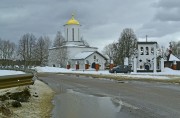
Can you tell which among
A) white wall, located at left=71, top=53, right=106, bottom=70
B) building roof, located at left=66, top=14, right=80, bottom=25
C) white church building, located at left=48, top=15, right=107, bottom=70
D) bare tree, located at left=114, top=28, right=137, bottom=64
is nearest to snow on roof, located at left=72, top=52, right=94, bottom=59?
white church building, located at left=48, top=15, right=107, bottom=70

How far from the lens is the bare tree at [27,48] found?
373ft

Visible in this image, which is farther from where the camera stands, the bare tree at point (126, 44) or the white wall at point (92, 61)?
the white wall at point (92, 61)

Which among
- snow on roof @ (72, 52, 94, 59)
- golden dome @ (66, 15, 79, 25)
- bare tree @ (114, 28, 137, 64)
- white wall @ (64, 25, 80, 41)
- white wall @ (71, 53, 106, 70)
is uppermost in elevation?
golden dome @ (66, 15, 79, 25)

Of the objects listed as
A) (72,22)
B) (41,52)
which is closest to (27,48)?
(41,52)

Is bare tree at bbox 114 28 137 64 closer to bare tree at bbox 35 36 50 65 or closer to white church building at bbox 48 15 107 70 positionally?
white church building at bbox 48 15 107 70

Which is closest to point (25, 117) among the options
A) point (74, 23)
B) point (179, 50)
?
point (74, 23)

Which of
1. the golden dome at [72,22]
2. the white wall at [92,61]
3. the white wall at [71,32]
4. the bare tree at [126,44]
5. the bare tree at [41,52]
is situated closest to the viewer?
the bare tree at [126,44]

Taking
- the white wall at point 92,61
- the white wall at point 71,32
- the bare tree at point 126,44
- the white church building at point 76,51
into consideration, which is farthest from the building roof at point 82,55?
the bare tree at point 126,44

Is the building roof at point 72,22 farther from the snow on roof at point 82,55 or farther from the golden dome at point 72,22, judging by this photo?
the snow on roof at point 82,55

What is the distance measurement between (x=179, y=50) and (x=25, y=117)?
5314 inches

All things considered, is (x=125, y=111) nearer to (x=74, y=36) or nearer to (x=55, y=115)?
(x=55, y=115)

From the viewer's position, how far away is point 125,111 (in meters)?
12.1

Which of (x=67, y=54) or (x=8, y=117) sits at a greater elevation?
(x=67, y=54)

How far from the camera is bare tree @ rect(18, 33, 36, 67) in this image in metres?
114
